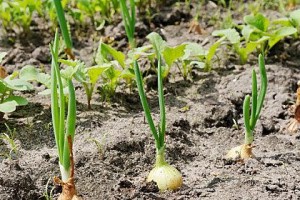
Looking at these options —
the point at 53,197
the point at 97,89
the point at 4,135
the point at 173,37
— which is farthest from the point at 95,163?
the point at 173,37

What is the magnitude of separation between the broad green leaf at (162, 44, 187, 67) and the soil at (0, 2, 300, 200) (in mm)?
171

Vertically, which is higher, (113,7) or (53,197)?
(113,7)

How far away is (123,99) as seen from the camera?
9.18 feet

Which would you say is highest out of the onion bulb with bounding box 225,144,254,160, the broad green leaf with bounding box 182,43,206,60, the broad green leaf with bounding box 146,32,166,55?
the broad green leaf with bounding box 146,32,166,55

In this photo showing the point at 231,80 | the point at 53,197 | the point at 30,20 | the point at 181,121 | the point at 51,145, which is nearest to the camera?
the point at 53,197

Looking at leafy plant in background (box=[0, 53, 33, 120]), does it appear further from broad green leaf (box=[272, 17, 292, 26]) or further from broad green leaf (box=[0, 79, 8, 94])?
broad green leaf (box=[272, 17, 292, 26])

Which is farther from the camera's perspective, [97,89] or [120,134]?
[97,89]

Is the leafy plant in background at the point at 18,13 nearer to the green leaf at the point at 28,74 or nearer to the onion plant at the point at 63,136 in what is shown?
the green leaf at the point at 28,74

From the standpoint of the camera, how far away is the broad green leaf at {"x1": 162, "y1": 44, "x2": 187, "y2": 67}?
2.71 meters

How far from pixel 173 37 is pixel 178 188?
1.41m

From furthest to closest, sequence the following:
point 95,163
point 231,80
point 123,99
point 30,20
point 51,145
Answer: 1. point 30,20
2. point 231,80
3. point 123,99
4. point 51,145
5. point 95,163

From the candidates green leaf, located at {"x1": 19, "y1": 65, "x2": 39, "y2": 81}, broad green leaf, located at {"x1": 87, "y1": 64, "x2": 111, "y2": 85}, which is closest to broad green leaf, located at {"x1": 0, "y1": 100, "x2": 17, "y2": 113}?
green leaf, located at {"x1": 19, "y1": 65, "x2": 39, "y2": 81}

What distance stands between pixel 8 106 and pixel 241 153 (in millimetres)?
872

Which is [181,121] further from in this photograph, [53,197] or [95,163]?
[53,197]
